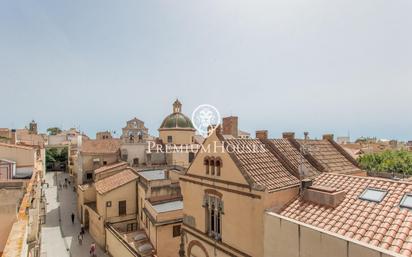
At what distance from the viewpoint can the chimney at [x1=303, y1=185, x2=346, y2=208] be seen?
1270 cm

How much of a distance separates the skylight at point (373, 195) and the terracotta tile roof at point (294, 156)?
140 inches

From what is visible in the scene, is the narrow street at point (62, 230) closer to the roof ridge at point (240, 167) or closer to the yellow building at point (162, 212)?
the yellow building at point (162, 212)

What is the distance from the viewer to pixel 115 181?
1300 inches

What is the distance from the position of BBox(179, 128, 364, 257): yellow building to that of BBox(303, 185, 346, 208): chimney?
2.93 feet

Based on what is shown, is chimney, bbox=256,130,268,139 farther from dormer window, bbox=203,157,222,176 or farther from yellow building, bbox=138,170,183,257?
yellow building, bbox=138,170,183,257

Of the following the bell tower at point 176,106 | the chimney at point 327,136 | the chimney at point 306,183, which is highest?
the bell tower at point 176,106

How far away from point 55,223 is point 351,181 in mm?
36328

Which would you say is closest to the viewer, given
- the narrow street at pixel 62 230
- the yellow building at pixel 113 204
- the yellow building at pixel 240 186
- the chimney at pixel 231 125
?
the yellow building at pixel 240 186

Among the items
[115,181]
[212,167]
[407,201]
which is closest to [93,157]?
[115,181]

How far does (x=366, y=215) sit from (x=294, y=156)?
23.6 ft

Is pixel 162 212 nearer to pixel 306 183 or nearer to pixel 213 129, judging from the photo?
pixel 213 129

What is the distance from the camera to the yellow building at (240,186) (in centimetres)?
1399

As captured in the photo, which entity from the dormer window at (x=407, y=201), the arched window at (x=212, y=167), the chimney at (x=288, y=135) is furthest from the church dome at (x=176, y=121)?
the dormer window at (x=407, y=201)

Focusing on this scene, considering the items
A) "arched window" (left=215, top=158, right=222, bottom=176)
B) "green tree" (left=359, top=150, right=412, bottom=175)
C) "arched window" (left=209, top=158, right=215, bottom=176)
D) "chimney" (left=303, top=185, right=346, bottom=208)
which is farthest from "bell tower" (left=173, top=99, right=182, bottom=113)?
"chimney" (left=303, top=185, right=346, bottom=208)
